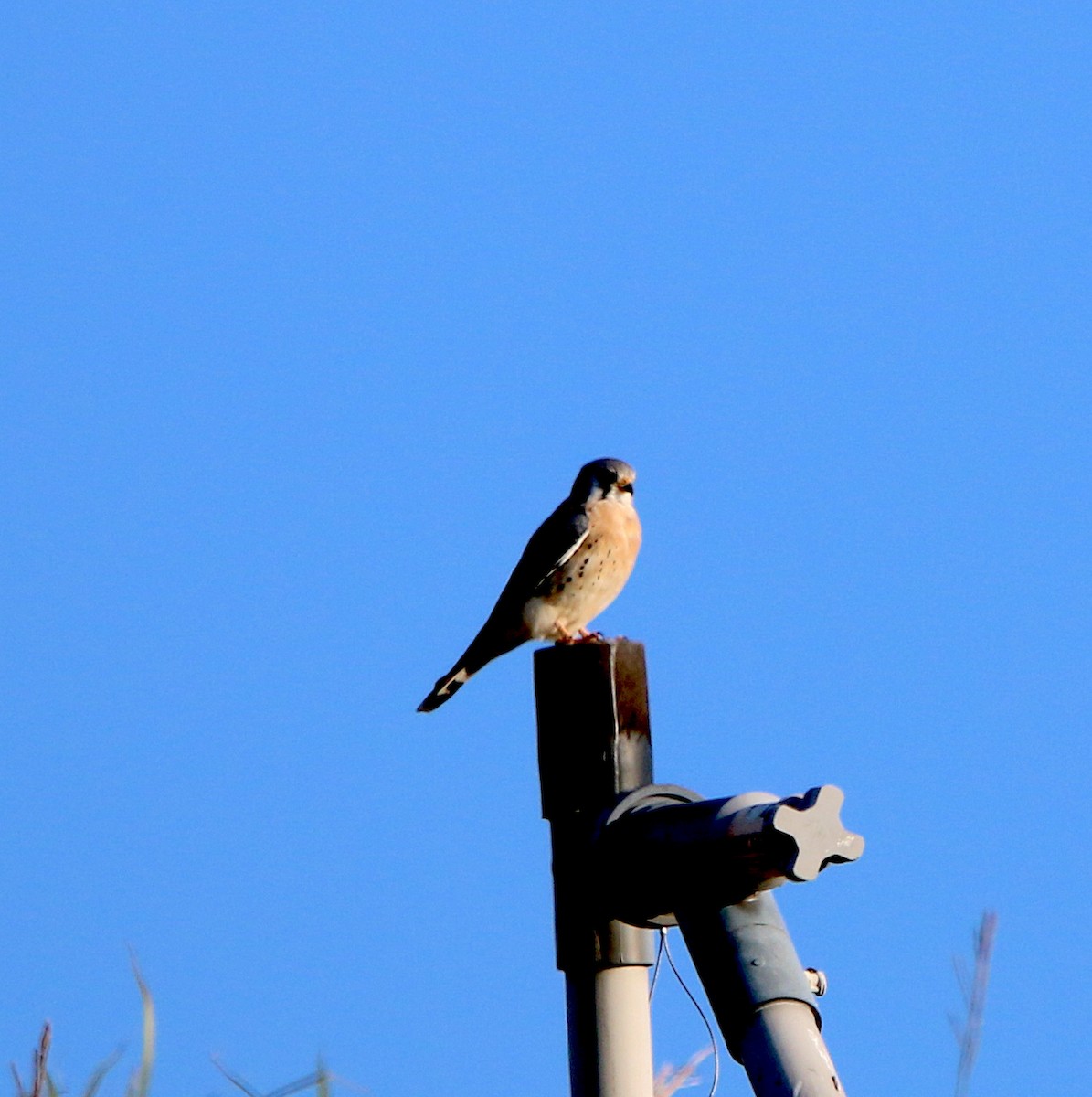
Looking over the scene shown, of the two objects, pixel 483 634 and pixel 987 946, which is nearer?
pixel 987 946

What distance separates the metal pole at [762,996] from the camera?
1732mm

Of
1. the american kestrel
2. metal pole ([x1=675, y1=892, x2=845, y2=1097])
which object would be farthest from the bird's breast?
metal pole ([x1=675, y1=892, x2=845, y2=1097])

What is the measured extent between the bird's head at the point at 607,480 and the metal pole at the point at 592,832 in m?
2.67

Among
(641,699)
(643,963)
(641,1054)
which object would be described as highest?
(641,699)

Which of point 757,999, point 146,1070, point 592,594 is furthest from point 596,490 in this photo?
point 146,1070

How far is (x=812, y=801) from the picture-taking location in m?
1.76

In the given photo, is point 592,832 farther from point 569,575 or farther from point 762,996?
point 569,575

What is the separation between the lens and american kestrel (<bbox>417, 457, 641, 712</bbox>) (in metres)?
4.72

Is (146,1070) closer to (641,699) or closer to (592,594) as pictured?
(641,699)

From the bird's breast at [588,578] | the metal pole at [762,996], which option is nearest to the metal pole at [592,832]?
the metal pole at [762,996]

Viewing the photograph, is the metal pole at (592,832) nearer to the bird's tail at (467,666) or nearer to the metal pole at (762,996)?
the metal pole at (762,996)

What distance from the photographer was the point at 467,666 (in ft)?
15.7

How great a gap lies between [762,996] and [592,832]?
28 centimetres

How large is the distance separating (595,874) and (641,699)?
9.6 inches
